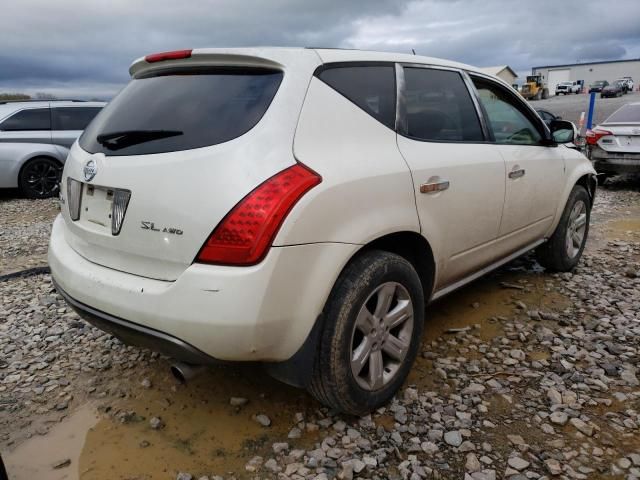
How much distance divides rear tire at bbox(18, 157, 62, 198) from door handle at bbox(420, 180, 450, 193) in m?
8.23

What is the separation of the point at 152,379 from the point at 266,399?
0.72 m

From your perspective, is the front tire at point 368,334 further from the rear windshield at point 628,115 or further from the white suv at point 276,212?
the rear windshield at point 628,115

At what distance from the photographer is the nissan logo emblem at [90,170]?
2.31 metres

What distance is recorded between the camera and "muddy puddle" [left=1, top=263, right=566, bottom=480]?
2.23 metres

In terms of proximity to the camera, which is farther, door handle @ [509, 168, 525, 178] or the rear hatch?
door handle @ [509, 168, 525, 178]

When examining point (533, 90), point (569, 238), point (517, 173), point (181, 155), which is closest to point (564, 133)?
point (517, 173)

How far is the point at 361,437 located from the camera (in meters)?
2.38

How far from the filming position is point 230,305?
74.4 inches

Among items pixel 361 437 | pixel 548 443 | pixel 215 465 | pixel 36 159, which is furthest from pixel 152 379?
pixel 36 159

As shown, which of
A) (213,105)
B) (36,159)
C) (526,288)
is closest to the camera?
(213,105)

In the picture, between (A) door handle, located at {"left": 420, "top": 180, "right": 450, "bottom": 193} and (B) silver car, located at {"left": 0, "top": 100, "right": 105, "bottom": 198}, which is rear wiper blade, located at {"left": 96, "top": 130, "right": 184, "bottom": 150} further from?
(B) silver car, located at {"left": 0, "top": 100, "right": 105, "bottom": 198}

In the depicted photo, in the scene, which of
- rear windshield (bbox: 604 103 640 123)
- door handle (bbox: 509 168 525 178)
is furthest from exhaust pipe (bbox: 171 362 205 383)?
rear windshield (bbox: 604 103 640 123)

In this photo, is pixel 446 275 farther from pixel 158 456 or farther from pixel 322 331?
pixel 158 456

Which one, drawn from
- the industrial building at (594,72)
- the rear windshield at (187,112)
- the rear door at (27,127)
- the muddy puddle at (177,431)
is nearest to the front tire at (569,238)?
the muddy puddle at (177,431)
